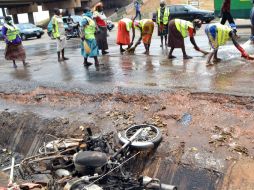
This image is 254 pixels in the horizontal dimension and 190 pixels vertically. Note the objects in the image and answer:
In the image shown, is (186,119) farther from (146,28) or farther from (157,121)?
(146,28)

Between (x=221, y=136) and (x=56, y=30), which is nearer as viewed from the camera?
(x=221, y=136)

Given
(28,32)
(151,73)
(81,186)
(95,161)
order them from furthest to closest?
1. (28,32)
2. (151,73)
3. (95,161)
4. (81,186)

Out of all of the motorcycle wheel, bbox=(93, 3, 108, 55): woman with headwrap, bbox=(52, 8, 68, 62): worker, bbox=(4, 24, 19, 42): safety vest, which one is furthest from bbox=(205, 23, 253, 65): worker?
bbox=(4, 24, 19, 42): safety vest

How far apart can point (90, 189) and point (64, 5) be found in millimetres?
41594

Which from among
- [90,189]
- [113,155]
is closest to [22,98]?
[113,155]

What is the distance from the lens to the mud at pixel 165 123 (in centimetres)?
468

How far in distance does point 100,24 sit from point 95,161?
306 inches

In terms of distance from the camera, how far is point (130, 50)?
12305 millimetres

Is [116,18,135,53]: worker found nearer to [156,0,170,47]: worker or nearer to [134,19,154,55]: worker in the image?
[134,19,154,55]: worker

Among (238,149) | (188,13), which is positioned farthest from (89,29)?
(188,13)

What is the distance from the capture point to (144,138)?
16.5ft

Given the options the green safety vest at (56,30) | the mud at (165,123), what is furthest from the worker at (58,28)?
the mud at (165,123)

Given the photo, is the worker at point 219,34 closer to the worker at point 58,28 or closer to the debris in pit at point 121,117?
the debris in pit at point 121,117

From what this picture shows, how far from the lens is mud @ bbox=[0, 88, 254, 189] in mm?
4684
